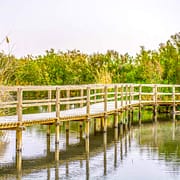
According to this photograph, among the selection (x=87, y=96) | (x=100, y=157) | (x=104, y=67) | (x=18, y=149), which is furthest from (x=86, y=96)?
(x=104, y=67)

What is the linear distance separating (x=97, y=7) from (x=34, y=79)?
7.03 metres

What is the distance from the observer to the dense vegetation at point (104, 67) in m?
28.2

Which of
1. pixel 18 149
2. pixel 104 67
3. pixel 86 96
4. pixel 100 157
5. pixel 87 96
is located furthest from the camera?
pixel 104 67

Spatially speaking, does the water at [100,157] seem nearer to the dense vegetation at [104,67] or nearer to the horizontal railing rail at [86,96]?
the horizontal railing rail at [86,96]

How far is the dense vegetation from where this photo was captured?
2816 cm

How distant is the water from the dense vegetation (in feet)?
37.1

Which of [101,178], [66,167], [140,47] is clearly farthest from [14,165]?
[140,47]

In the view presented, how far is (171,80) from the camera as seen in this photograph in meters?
27.8

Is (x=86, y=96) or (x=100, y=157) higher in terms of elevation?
(x=86, y=96)

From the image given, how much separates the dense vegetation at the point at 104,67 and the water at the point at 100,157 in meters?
11.3

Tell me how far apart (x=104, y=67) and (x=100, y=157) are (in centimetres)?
2041

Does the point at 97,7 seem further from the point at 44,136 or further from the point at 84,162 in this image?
the point at 84,162

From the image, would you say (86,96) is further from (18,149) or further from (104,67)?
(104,67)

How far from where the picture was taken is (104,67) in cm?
3272
